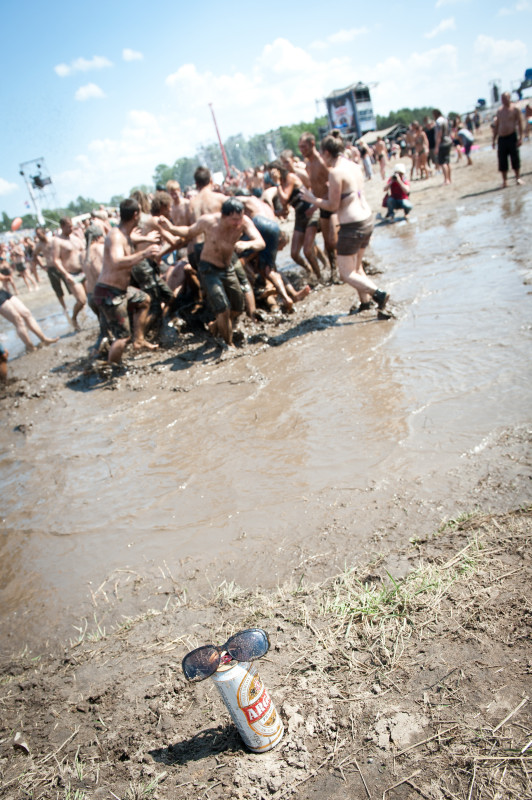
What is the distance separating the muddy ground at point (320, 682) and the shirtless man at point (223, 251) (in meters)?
3.71

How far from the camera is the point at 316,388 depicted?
4664 millimetres

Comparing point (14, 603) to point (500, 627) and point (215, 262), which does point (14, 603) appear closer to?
point (500, 627)

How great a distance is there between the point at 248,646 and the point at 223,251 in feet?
15.9

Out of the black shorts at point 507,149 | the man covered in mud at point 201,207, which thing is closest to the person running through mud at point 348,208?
the man covered in mud at point 201,207

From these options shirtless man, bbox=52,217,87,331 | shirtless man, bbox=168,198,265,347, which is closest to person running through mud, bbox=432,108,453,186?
shirtless man, bbox=52,217,87,331

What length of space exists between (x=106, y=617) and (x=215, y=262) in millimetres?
4173

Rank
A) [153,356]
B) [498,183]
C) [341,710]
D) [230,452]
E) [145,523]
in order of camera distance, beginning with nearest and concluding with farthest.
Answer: [341,710] < [145,523] < [230,452] < [153,356] < [498,183]

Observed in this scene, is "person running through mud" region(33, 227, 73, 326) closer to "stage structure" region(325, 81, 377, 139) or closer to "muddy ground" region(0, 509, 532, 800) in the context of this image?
"muddy ground" region(0, 509, 532, 800)

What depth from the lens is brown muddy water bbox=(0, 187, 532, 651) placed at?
2.87 m

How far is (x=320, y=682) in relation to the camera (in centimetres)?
189

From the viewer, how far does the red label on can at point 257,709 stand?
1.60m

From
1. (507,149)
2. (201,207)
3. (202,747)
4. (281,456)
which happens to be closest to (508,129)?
(507,149)

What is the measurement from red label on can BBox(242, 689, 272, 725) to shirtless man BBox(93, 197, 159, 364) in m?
5.37

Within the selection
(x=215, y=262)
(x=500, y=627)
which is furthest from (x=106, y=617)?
(x=215, y=262)
